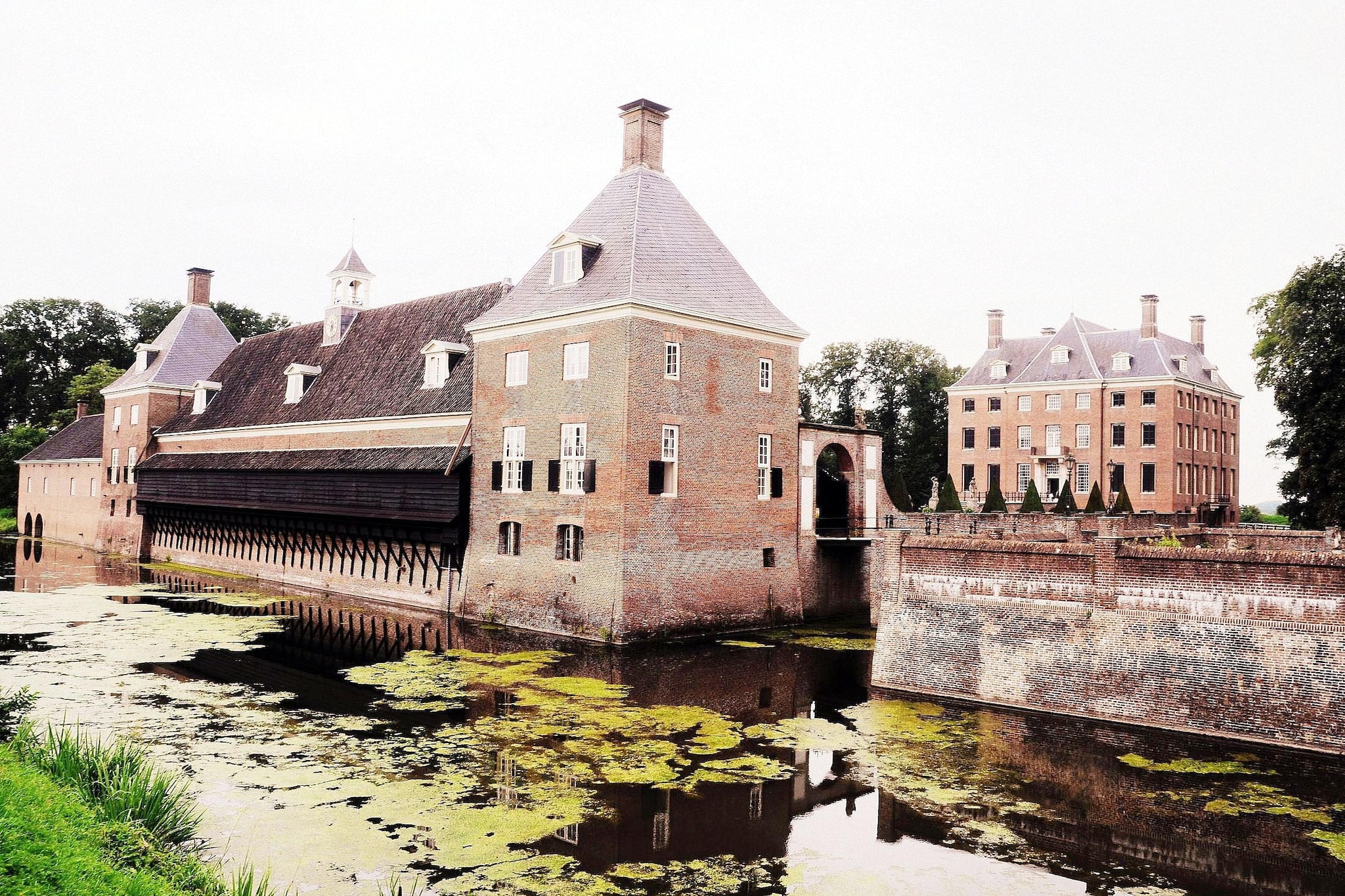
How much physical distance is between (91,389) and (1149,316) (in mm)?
62014

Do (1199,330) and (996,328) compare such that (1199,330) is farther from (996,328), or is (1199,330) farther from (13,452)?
(13,452)

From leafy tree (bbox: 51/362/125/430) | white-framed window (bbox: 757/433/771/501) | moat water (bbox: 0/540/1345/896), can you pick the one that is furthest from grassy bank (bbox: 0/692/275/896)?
leafy tree (bbox: 51/362/125/430)

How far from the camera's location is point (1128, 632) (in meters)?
14.4

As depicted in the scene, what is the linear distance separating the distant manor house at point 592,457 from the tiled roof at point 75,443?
66.7 ft

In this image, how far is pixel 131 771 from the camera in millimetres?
8891

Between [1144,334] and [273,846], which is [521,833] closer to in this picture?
[273,846]

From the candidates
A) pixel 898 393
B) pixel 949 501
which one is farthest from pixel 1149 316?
pixel 949 501

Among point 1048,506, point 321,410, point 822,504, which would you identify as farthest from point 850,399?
point 321,410

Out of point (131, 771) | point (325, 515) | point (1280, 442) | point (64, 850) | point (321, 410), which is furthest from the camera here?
point (1280, 442)

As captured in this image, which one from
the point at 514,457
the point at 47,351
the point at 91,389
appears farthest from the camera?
the point at 47,351

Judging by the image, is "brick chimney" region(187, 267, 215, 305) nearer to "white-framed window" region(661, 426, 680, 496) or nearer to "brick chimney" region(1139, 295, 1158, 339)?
"white-framed window" region(661, 426, 680, 496)

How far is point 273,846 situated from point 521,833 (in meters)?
2.32

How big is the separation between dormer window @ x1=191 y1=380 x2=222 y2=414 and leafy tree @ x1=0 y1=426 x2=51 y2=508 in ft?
84.9

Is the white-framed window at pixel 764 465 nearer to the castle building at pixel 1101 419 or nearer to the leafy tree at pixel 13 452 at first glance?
the castle building at pixel 1101 419
